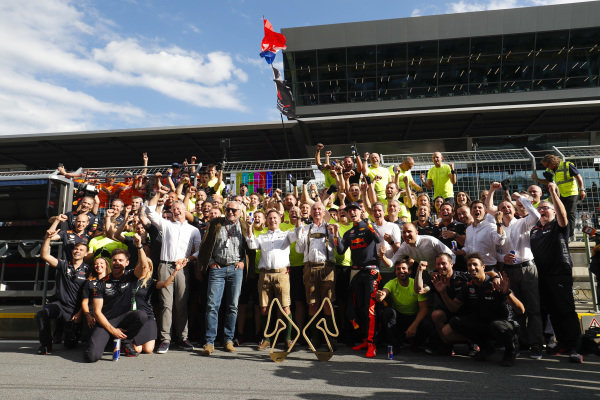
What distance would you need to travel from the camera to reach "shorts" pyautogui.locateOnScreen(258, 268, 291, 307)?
19.4 feet

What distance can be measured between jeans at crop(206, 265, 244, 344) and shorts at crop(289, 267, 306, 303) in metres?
0.83

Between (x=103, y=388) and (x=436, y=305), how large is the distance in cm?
423

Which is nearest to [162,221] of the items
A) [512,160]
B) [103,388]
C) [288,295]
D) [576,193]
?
[288,295]

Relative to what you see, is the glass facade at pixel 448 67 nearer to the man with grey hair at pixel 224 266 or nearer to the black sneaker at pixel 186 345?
the man with grey hair at pixel 224 266

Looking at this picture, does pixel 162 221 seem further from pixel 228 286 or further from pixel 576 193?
pixel 576 193

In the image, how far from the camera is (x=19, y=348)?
6.04 m

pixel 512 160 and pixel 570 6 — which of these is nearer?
pixel 512 160

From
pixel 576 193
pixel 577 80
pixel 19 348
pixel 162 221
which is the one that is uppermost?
pixel 577 80

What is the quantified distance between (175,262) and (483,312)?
14.5 ft

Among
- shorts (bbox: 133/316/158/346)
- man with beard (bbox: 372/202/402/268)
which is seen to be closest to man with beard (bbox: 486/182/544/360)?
man with beard (bbox: 372/202/402/268)

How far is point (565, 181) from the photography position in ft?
23.3

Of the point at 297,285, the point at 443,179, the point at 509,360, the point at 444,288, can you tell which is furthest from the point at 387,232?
the point at 443,179

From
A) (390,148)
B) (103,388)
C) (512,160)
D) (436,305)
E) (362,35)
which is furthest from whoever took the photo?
(362,35)

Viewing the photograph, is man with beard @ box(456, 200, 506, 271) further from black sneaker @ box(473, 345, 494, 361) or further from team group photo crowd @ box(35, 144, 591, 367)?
black sneaker @ box(473, 345, 494, 361)
